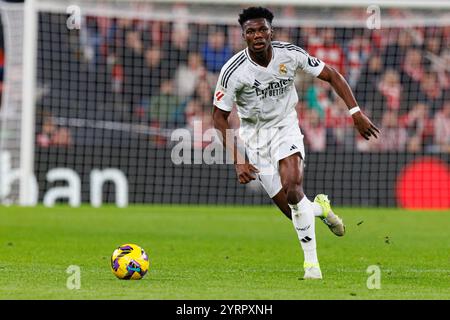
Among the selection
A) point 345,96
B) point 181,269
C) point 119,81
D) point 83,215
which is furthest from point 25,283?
point 119,81

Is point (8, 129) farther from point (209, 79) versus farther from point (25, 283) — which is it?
point (25, 283)

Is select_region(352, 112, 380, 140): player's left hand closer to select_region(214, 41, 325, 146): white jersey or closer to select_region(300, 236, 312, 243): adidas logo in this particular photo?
select_region(214, 41, 325, 146): white jersey

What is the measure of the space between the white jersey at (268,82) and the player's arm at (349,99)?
0.32 feet

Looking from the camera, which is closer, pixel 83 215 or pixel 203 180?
pixel 83 215

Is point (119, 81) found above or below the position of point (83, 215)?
above

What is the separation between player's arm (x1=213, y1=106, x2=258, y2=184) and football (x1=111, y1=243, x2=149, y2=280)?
111 centimetres

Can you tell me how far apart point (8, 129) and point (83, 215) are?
12.6 ft

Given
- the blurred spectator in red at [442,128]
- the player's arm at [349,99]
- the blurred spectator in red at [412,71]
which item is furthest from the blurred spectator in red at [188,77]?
the player's arm at [349,99]

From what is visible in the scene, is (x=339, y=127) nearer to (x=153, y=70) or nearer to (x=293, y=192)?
(x=153, y=70)

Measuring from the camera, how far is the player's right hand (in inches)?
376

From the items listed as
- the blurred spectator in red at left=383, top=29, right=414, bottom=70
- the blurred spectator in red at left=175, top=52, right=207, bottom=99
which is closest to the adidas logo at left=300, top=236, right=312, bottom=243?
the blurred spectator in red at left=175, top=52, right=207, bottom=99

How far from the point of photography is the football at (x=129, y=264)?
934 centimetres

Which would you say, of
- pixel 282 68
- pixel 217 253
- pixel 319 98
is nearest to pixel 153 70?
pixel 319 98

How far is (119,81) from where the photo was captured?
23.1 m
